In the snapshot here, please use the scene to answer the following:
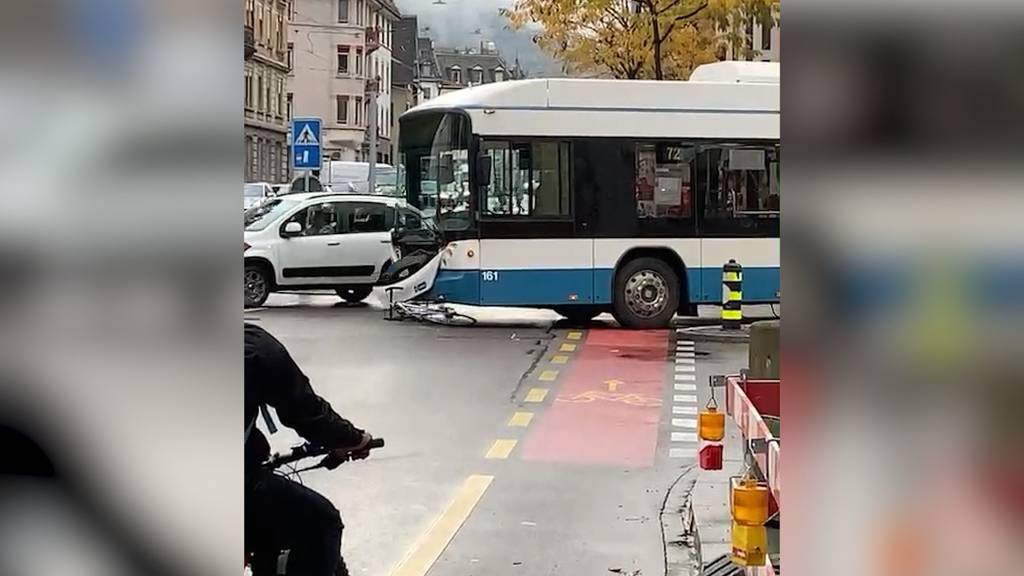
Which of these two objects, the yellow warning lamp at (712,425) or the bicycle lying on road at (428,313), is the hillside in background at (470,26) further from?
the yellow warning lamp at (712,425)

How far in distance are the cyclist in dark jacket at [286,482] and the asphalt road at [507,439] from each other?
10 cm

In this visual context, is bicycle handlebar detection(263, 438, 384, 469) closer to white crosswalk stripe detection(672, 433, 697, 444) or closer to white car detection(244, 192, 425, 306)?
white crosswalk stripe detection(672, 433, 697, 444)

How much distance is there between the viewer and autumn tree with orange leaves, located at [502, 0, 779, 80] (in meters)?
20.1

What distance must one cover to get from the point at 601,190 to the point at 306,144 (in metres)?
5.43

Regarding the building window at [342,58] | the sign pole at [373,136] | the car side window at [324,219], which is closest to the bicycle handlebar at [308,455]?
the car side window at [324,219]

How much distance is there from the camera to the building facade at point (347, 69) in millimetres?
22531

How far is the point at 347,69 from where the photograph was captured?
26516mm

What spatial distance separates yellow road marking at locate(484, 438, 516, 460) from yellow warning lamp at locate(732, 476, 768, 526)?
13.8 feet

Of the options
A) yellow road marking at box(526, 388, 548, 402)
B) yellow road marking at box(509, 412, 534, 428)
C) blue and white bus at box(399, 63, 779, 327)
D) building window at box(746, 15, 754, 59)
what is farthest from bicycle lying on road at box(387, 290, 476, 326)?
yellow road marking at box(509, 412, 534, 428)

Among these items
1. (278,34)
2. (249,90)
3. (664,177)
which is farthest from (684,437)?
(249,90)
